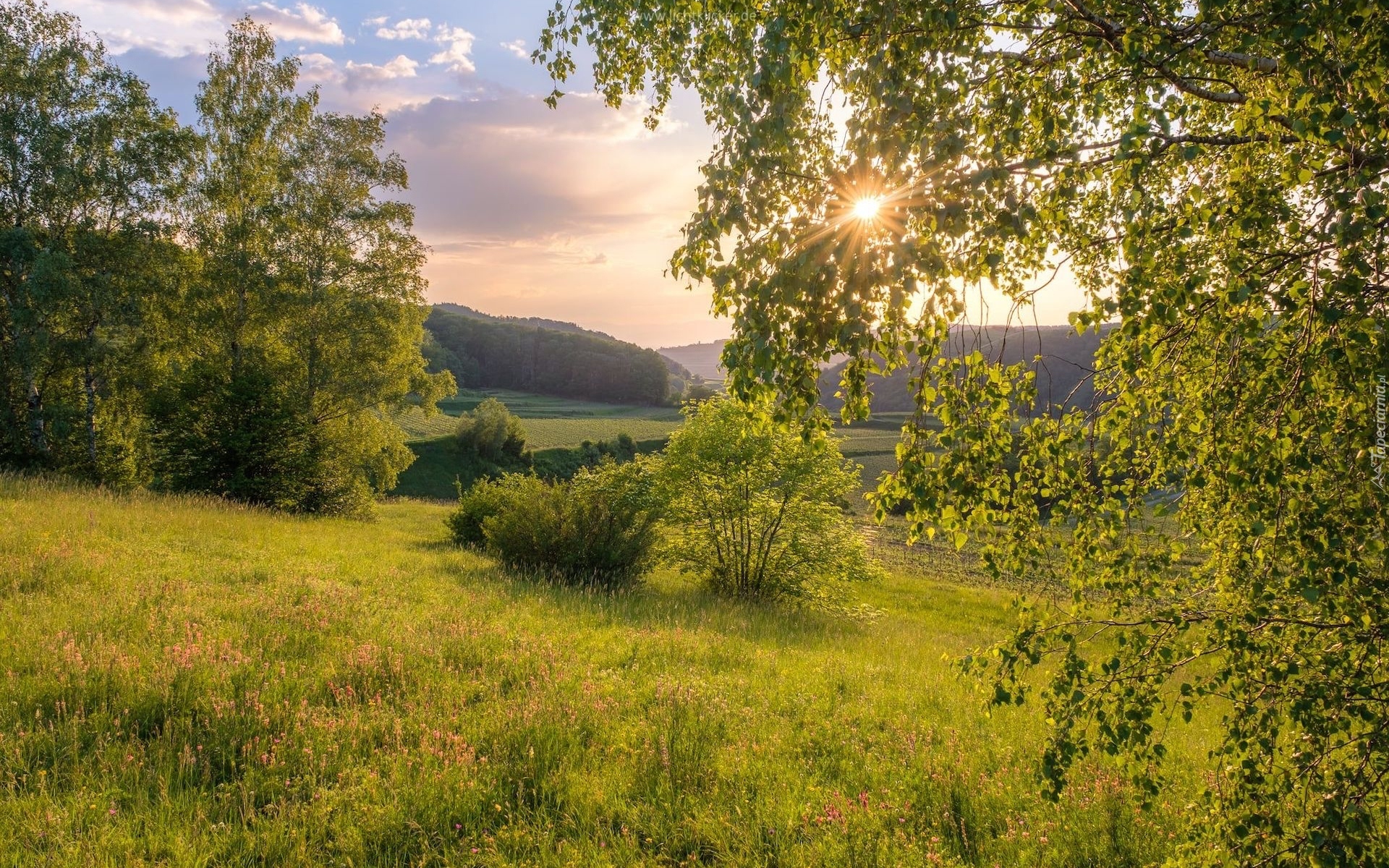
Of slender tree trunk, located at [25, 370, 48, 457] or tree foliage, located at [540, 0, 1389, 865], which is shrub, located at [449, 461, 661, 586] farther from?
slender tree trunk, located at [25, 370, 48, 457]

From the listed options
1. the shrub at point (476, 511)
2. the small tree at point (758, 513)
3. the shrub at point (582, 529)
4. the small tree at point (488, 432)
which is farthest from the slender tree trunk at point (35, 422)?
the small tree at point (488, 432)

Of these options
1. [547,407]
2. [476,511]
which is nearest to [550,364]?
[547,407]

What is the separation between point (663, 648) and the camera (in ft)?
27.4

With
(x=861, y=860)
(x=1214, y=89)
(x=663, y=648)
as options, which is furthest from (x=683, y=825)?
(x=1214, y=89)

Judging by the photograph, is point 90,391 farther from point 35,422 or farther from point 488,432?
point 488,432

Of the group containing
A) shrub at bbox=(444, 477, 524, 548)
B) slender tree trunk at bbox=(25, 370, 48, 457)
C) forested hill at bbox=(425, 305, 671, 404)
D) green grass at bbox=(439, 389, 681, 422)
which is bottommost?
shrub at bbox=(444, 477, 524, 548)

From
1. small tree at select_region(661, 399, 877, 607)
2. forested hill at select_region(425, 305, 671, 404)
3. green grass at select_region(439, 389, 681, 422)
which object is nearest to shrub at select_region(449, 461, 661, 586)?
small tree at select_region(661, 399, 877, 607)

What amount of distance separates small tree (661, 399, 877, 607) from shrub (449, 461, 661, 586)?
3.07ft

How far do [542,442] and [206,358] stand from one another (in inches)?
2407

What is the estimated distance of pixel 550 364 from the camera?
173750 millimetres

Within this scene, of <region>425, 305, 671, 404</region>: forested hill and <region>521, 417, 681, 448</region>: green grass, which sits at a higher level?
<region>425, 305, 671, 404</region>: forested hill

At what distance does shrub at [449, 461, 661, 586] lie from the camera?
14547 mm

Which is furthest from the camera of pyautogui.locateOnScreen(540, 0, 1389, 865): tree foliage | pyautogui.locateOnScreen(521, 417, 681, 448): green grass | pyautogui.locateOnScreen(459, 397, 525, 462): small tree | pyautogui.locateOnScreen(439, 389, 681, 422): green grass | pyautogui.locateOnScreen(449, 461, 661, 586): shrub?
pyautogui.locateOnScreen(439, 389, 681, 422): green grass

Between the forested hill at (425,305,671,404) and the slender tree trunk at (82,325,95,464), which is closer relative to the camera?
the slender tree trunk at (82,325,95,464)
